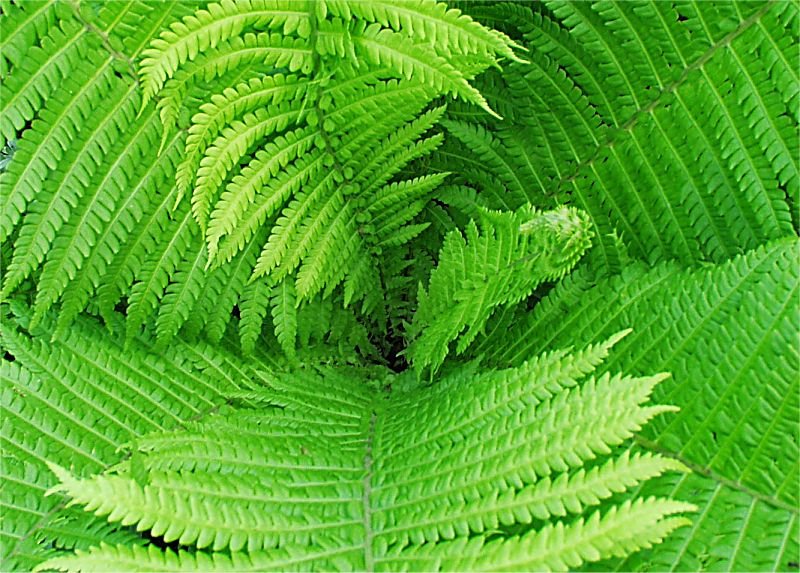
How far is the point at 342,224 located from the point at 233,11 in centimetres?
48

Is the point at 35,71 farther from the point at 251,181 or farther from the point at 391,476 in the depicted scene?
the point at 391,476

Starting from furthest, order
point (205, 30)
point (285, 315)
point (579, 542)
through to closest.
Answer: point (285, 315) → point (205, 30) → point (579, 542)

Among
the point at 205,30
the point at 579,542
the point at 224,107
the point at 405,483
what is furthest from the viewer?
the point at 224,107

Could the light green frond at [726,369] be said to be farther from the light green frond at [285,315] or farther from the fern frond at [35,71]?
the fern frond at [35,71]

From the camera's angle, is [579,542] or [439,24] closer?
[579,542]

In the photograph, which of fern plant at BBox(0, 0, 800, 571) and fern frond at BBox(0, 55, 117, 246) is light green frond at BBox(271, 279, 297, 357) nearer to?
fern plant at BBox(0, 0, 800, 571)

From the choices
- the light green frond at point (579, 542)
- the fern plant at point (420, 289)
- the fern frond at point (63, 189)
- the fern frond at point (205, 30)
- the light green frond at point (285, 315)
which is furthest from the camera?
the light green frond at point (285, 315)

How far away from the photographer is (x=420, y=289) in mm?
1326

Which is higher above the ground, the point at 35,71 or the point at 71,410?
the point at 35,71

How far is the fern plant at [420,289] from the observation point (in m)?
0.74

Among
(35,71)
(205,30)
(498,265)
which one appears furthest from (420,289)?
(35,71)

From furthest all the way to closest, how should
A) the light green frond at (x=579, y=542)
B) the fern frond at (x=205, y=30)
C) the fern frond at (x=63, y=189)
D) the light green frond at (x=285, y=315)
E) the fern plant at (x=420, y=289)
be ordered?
1. the light green frond at (x=285, y=315)
2. the fern frond at (x=63, y=189)
3. the fern frond at (x=205, y=30)
4. the fern plant at (x=420, y=289)
5. the light green frond at (x=579, y=542)

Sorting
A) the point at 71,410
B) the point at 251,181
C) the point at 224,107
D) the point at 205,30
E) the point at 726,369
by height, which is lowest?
the point at 71,410

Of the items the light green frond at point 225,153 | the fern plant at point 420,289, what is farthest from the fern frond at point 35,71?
the light green frond at point 225,153
